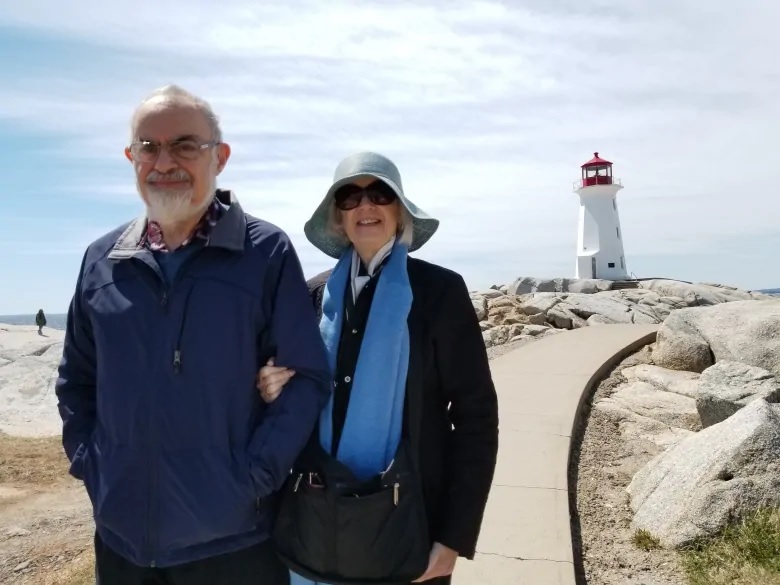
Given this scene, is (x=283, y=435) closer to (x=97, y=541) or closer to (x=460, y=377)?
(x=460, y=377)

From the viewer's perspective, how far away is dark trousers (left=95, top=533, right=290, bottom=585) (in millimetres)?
2193

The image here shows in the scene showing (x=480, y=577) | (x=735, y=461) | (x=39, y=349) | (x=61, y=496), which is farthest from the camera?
(x=39, y=349)

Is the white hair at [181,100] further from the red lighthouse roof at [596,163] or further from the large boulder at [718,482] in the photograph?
the red lighthouse roof at [596,163]

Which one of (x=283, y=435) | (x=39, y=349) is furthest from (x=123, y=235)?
(x=39, y=349)

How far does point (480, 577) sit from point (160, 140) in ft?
8.70

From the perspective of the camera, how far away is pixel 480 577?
143 inches

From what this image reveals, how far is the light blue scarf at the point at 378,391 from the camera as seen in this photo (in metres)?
2.22

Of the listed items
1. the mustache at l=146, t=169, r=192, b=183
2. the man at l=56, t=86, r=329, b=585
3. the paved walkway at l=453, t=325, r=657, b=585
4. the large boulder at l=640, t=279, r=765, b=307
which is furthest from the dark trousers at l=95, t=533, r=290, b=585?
the large boulder at l=640, t=279, r=765, b=307

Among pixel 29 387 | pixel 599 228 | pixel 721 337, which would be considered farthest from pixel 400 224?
pixel 599 228

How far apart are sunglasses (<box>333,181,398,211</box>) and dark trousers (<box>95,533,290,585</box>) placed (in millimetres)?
1182

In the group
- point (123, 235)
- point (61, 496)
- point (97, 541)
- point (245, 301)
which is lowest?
point (61, 496)

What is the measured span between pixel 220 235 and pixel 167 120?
42 centimetres

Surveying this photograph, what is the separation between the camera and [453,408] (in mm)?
2398

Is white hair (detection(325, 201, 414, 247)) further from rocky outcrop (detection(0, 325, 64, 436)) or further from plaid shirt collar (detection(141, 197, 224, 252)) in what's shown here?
rocky outcrop (detection(0, 325, 64, 436))
